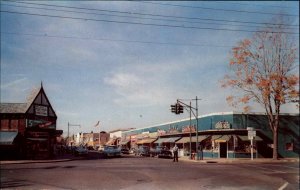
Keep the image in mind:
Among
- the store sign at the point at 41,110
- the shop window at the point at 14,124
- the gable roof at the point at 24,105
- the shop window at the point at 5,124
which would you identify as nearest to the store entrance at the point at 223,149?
the store sign at the point at 41,110

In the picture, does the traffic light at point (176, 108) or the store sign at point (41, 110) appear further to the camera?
the store sign at point (41, 110)

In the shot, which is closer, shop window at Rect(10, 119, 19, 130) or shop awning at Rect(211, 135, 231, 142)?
shop awning at Rect(211, 135, 231, 142)

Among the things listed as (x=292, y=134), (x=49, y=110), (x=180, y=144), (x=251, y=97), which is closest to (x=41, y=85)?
(x=49, y=110)

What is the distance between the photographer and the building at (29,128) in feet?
133

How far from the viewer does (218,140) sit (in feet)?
133

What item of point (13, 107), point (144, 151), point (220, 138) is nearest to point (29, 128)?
point (13, 107)

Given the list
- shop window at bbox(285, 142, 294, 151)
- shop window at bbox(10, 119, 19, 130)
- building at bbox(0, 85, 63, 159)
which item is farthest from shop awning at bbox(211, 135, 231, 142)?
shop window at bbox(10, 119, 19, 130)

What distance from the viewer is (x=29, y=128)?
1658 inches

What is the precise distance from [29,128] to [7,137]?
3169 mm

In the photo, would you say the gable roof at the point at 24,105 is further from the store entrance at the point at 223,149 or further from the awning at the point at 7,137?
the store entrance at the point at 223,149

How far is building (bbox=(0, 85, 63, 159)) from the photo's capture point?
40.7 metres

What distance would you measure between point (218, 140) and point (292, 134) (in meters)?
10.0

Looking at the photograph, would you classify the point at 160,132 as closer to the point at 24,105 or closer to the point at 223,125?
the point at 223,125

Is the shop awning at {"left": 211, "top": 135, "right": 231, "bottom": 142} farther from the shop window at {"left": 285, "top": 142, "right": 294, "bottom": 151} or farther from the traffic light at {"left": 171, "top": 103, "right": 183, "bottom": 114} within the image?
the traffic light at {"left": 171, "top": 103, "right": 183, "bottom": 114}
